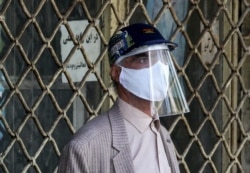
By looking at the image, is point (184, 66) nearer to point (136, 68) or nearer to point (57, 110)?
point (57, 110)

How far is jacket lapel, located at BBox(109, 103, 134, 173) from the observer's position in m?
2.57

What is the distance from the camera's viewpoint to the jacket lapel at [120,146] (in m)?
2.57

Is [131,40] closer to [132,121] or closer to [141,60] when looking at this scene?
[141,60]

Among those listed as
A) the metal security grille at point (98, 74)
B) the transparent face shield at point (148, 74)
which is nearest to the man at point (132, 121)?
the transparent face shield at point (148, 74)

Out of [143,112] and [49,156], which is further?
[49,156]

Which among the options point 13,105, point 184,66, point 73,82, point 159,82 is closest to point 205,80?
point 184,66

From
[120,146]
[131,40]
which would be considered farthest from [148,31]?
[120,146]

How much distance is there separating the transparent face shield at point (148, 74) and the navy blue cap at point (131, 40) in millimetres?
19

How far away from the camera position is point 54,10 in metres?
3.91

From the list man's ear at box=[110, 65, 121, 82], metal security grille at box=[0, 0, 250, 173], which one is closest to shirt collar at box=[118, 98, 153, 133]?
man's ear at box=[110, 65, 121, 82]

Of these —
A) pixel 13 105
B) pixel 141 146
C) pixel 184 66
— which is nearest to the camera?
pixel 141 146

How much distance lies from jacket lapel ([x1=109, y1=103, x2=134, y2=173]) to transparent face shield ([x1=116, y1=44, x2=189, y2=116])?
13 centimetres

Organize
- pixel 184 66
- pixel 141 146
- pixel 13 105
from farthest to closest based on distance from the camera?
1. pixel 184 66
2. pixel 13 105
3. pixel 141 146

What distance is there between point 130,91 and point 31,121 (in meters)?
1.30
